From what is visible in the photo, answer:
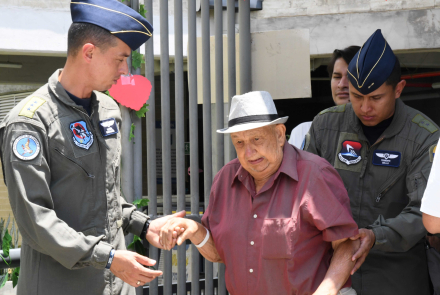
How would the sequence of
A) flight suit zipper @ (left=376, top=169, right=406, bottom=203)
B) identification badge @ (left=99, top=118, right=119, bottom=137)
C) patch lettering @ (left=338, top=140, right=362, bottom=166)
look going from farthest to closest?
patch lettering @ (left=338, top=140, right=362, bottom=166), flight suit zipper @ (left=376, top=169, right=406, bottom=203), identification badge @ (left=99, top=118, right=119, bottom=137)

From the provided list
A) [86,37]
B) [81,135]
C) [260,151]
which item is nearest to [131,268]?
[81,135]

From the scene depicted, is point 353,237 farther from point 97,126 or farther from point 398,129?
point 97,126

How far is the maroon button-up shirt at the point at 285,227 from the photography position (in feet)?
6.33

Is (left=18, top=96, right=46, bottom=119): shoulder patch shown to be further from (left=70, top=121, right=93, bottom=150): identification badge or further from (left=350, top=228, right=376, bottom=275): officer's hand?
(left=350, top=228, right=376, bottom=275): officer's hand

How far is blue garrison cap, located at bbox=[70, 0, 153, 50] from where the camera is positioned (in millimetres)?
1981

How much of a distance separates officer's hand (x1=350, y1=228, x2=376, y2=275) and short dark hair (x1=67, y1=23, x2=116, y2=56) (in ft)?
4.31

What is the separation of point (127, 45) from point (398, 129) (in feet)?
4.63

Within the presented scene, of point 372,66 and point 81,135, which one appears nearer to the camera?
point 81,135

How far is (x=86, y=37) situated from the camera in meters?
1.96

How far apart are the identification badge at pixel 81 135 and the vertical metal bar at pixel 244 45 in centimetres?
129

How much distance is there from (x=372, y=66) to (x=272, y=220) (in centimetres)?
99

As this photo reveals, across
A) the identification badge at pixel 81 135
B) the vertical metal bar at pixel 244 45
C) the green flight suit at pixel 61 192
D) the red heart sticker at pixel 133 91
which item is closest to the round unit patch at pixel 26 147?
the green flight suit at pixel 61 192

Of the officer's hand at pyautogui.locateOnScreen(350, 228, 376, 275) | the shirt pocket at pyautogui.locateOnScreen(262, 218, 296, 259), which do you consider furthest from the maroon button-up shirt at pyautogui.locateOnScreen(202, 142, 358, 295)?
the officer's hand at pyautogui.locateOnScreen(350, 228, 376, 275)

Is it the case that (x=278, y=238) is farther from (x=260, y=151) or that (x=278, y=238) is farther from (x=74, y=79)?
(x=74, y=79)
